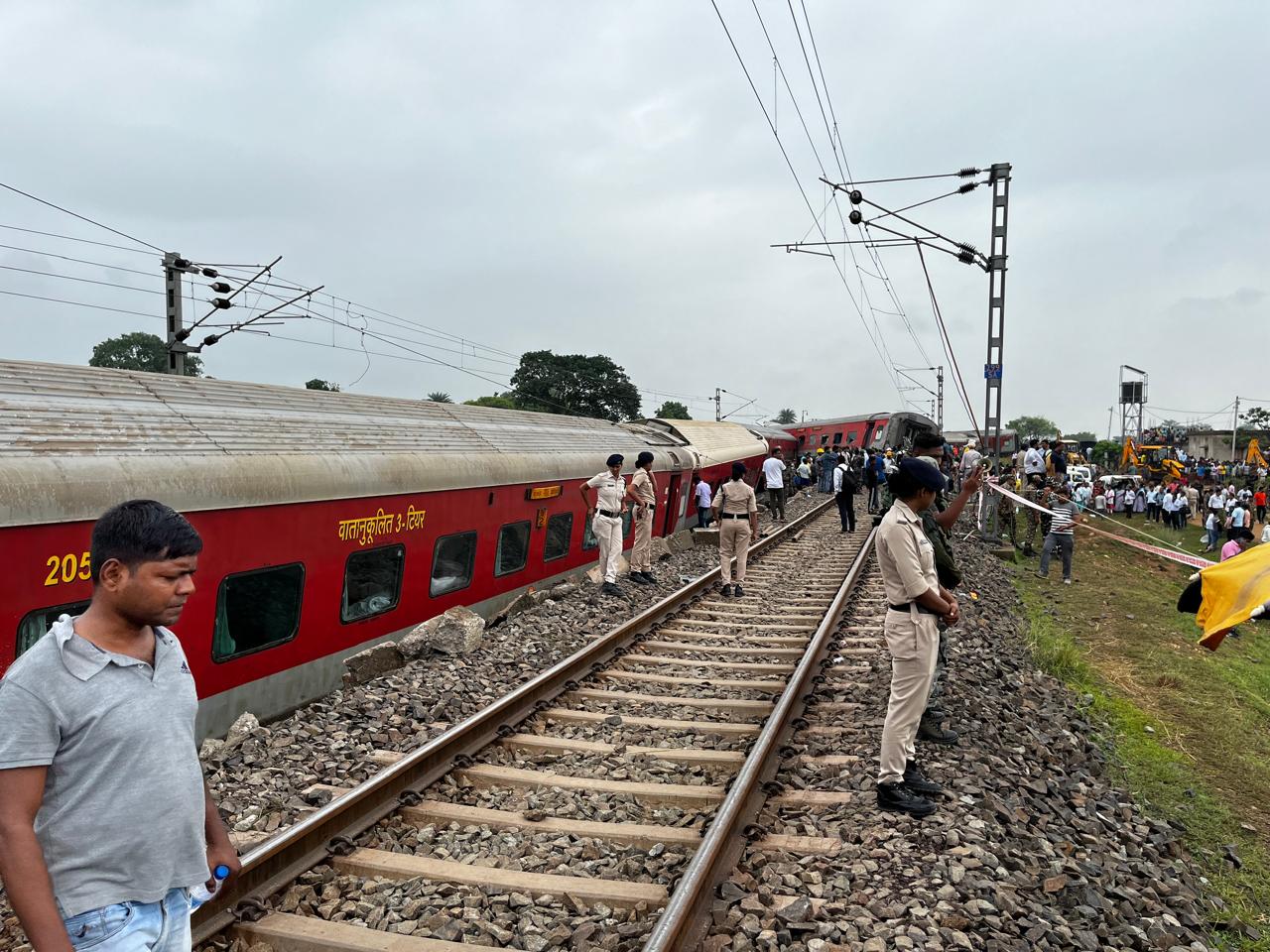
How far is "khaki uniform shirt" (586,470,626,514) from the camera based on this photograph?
39.7 feet

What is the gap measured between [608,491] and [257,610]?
5677mm

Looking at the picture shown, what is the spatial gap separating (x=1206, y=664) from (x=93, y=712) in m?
12.3

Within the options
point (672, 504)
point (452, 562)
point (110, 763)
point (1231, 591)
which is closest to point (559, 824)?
point (110, 763)

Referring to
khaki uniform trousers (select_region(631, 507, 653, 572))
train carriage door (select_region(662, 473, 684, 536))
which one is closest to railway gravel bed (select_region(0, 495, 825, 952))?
khaki uniform trousers (select_region(631, 507, 653, 572))

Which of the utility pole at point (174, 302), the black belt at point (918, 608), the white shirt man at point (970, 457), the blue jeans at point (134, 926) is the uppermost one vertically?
the utility pole at point (174, 302)

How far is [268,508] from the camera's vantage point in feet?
23.8

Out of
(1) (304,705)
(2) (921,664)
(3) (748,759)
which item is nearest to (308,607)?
(1) (304,705)

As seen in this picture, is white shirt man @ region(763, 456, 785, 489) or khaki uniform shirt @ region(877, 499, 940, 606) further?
white shirt man @ region(763, 456, 785, 489)

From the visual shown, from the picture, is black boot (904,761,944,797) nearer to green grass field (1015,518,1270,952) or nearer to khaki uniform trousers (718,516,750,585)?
green grass field (1015,518,1270,952)

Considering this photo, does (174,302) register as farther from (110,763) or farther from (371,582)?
(110,763)

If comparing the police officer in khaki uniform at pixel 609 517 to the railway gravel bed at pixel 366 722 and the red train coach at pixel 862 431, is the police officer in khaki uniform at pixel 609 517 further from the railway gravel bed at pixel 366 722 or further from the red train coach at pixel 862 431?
the red train coach at pixel 862 431

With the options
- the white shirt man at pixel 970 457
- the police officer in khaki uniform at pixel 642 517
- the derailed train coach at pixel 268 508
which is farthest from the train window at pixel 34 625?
the white shirt man at pixel 970 457

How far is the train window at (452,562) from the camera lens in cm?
1002

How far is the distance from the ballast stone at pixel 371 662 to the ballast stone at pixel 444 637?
0.39 ft
